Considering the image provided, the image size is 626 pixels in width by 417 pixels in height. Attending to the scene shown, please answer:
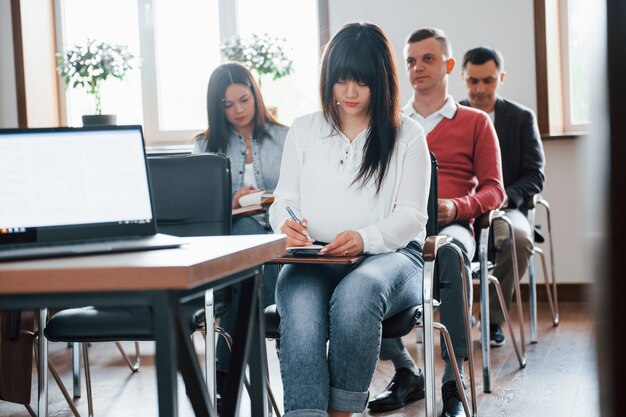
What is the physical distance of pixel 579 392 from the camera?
269 cm

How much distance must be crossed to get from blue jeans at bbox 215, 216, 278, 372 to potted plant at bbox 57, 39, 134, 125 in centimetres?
207

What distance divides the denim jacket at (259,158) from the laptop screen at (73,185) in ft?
5.54

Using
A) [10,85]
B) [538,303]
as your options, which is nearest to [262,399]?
[538,303]

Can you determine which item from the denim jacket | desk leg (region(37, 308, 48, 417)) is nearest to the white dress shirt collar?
the denim jacket

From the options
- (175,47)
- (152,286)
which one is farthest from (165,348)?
(175,47)

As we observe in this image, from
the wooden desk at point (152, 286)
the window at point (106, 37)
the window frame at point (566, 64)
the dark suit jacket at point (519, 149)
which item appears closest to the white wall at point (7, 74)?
the window at point (106, 37)

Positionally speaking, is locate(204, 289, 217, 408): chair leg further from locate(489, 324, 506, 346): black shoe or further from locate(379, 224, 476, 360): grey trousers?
locate(489, 324, 506, 346): black shoe

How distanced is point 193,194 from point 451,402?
3.09 ft

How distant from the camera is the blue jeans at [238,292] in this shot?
100.0 inches

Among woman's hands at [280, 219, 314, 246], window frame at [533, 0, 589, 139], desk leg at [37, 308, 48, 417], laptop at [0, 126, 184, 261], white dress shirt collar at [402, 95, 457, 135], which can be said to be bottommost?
desk leg at [37, 308, 48, 417]

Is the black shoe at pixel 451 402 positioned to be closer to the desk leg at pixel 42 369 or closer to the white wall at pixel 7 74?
the desk leg at pixel 42 369

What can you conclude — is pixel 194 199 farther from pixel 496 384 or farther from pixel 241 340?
pixel 496 384

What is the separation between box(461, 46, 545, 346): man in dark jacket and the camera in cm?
345

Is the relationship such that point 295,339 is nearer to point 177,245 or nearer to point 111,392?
point 177,245
